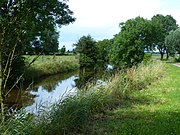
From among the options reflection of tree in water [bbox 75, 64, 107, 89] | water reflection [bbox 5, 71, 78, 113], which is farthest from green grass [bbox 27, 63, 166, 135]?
reflection of tree in water [bbox 75, 64, 107, 89]

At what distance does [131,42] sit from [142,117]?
154 feet

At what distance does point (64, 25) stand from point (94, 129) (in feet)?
13.8

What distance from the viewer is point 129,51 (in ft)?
178

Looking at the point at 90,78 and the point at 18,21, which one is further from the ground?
the point at 18,21

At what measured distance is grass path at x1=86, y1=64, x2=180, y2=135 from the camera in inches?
312

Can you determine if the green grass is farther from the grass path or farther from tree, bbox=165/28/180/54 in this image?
tree, bbox=165/28/180/54

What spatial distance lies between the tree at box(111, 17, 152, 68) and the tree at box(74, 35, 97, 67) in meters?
8.98

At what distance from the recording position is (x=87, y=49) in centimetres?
6938

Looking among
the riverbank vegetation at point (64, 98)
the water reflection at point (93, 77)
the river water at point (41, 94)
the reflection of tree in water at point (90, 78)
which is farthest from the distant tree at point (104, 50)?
the riverbank vegetation at point (64, 98)

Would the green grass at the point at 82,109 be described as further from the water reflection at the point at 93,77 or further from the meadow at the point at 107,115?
the water reflection at the point at 93,77

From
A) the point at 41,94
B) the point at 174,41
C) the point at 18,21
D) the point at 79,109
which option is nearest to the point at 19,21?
the point at 18,21

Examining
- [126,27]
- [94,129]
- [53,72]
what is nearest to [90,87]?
[94,129]


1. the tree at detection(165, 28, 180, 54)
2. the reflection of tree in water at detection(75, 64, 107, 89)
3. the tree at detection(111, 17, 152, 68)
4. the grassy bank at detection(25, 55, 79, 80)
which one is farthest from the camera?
the tree at detection(165, 28, 180, 54)

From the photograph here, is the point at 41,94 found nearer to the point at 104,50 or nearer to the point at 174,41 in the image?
the point at 174,41
